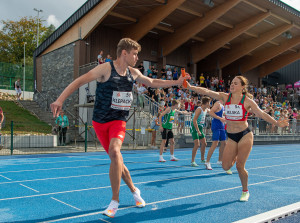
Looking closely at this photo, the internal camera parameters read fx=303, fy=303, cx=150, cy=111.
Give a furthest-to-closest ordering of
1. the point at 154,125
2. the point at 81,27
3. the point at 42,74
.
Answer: the point at 42,74 < the point at 81,27 < the point at 154,125

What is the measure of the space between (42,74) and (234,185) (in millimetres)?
23920

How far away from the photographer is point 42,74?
2711 centimetres

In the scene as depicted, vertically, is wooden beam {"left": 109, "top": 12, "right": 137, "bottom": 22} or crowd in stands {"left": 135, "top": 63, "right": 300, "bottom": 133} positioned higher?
wooden beam {"left": 109, "top": 12, "right": 137, "bottom": 22}

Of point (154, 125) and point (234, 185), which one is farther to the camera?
point (154, 125)

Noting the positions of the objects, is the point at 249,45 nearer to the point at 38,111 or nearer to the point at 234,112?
the point at 38,111

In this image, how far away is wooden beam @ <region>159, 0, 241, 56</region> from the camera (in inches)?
936

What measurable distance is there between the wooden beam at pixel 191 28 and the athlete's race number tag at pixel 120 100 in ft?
70.6

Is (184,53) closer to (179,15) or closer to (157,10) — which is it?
(179,15)

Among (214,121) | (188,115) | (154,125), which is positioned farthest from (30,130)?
(214,121)

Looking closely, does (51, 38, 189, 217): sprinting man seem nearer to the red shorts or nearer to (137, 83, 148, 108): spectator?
the red shorts

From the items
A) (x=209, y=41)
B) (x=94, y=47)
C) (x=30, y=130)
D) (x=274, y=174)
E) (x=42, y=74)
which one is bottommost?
(x=274, y=174)

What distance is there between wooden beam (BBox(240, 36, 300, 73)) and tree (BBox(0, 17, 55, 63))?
33.6m

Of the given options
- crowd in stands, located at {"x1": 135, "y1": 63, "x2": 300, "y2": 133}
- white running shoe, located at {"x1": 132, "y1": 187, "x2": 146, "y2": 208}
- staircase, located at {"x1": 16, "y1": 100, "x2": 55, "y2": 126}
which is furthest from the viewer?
staircase, located at {"x1": 16, "y1": 100, "x2": 55, "y2": 126}

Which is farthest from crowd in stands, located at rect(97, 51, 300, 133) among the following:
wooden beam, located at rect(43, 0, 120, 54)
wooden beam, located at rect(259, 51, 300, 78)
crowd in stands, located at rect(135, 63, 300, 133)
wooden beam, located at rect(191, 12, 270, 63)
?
wooden beam, located at rect(259, 51, 300, 78)
